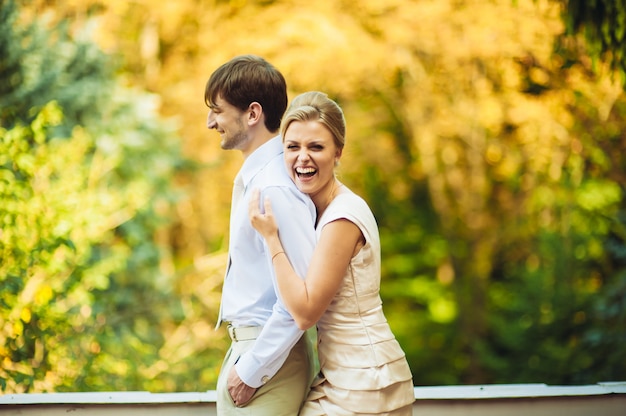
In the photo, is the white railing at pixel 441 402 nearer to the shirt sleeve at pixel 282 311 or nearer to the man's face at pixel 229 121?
the shirt sleeve at pixel 282 311

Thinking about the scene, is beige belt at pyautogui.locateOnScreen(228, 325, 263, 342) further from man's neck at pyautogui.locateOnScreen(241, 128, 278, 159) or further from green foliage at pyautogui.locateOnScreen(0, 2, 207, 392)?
green foliage at pyautogui.locateOnScreen(0, 2, 207, 392)

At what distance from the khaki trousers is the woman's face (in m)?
0.40

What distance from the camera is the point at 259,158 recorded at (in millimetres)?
1849

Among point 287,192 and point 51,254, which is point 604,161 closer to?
point 51,254

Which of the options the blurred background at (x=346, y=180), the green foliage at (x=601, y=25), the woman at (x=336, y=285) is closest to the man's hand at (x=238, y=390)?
the woman at (x=336, y=285)

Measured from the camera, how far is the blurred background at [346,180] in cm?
458

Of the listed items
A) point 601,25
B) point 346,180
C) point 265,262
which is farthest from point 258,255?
point 346,180

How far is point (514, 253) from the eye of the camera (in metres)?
8.24

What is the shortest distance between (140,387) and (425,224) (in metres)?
4.72

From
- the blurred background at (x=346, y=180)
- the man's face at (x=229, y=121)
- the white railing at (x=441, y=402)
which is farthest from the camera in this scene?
the blurred background at (x=346, y=180)

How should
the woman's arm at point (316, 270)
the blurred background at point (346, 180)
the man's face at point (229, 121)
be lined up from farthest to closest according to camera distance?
1. the blurred background at point (346, 180)
2. the man's face at point (229, 121)
3. the woman's arm at point (316, 270)

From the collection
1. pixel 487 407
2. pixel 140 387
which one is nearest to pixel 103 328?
pixel 140 387

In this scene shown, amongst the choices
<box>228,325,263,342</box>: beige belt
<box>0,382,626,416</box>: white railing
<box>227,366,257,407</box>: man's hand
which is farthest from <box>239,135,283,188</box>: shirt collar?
<box>0,382,626,416</box>: white railing

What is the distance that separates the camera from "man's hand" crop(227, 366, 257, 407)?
175 cm
